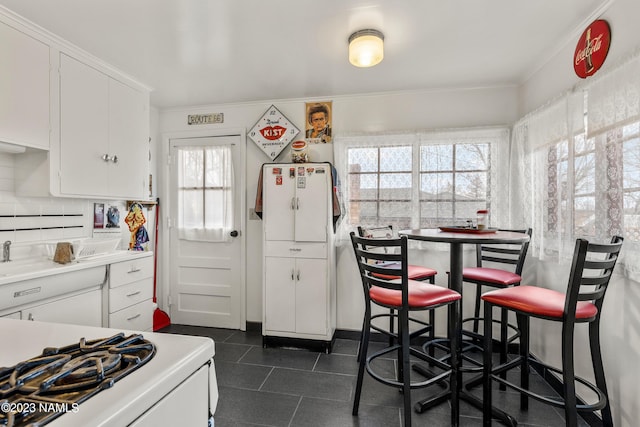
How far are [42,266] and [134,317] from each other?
0.77m

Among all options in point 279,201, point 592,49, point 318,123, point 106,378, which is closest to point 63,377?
point 106,378

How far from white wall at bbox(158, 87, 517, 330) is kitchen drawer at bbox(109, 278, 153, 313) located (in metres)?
0.98

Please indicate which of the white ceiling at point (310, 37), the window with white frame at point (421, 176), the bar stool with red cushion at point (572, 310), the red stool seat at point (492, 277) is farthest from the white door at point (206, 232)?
the bar stool with red cushion at point (572, 310)

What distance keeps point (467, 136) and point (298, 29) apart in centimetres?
184

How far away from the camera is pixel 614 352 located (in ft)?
5.70

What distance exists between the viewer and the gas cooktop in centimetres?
48

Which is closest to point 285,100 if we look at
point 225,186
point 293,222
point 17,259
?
point 225,186

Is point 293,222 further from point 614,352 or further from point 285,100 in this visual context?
point 614,352

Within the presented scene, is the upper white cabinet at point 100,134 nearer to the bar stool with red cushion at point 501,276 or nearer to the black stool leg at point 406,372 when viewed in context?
the black stool leg at point 406,372

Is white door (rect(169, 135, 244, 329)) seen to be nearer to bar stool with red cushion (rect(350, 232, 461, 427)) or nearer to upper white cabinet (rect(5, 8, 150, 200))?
upper white cabinet (rect(5, 8, 150, 200))

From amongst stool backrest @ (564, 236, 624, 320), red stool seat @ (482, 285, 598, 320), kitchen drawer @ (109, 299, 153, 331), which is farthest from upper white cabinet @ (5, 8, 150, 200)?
stool backrest @ (564, 236, 624, 320)

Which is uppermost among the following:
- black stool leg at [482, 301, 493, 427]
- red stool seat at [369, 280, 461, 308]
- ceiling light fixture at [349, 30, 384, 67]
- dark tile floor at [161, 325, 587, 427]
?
ceiling light fixture at [349, 30, 384, 67]

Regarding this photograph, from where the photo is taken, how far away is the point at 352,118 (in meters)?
3.25

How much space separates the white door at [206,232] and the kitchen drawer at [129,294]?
0.86m
